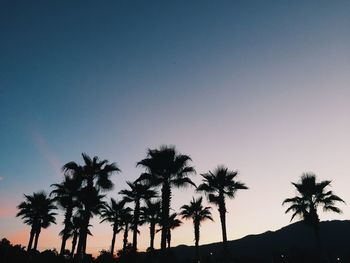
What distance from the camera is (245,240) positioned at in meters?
88.5

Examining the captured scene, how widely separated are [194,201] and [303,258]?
15.2 metres

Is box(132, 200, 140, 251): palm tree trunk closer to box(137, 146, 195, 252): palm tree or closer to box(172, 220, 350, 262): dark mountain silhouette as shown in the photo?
box(137, 146, 195, 252): palm tree

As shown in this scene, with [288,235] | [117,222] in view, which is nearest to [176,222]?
[117,222]

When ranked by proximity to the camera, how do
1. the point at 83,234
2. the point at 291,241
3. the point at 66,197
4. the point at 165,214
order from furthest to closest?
1. the point at 291,241
2. the point at 66,197
3. the point at 83,234
4. the point at 165,214

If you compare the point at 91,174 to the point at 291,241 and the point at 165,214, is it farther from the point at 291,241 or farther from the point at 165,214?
the point at 291,241

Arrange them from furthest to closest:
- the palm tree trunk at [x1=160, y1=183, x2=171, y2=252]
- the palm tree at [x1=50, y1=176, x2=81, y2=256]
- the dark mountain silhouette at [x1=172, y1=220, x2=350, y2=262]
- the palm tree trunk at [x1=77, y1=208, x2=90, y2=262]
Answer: the dark mountain silhouette at [x1=172, y1=220, x2=350, y2=262] → the palm tree at [x1=50, y1=176, x2=81, y2=256] → the palm tree trunk at [x1=77, y1=208, x2=90, y2=262] → the palm tree trunk at [x1=160, y1=183, x2=171, y2=252]

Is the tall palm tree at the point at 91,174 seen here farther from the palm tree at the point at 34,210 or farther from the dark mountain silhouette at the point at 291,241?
the dark mountain silhouette at the point at 291,241

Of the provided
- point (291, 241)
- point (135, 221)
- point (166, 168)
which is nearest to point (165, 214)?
point (166, 168)

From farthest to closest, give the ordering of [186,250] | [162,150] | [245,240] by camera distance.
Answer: [186,250] → [245,240] → [162,150]

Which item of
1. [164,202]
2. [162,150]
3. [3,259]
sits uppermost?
[162,150]

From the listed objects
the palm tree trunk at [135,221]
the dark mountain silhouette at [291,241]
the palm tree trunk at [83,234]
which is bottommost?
the palm tree trunk at [83,234]

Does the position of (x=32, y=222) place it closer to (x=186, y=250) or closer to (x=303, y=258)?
(x=303, y=258)

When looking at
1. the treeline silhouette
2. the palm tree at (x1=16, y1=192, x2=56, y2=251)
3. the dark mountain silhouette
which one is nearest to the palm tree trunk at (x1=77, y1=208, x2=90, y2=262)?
the treeline silhouette

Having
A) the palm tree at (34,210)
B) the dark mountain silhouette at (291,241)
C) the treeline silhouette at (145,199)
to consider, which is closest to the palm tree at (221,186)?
the treeline silhouette at (145,199)
